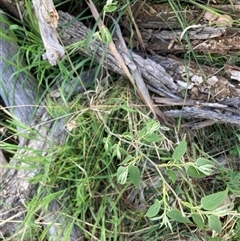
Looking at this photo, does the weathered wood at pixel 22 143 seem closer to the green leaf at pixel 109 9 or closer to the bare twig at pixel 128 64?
the bare twig at pixel 128 64

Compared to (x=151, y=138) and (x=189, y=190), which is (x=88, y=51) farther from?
(x=189, y=190)

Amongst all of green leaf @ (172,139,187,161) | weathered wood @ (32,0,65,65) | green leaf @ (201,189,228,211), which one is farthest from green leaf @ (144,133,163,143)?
weathered wood @ (32,0,65,65)

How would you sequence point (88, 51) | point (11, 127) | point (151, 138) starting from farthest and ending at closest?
1. point (11, 127)
2. point (88, 51)
3. point (151, 138)

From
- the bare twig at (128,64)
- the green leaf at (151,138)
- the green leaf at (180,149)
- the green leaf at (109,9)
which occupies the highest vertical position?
the green leaf at (109,9)

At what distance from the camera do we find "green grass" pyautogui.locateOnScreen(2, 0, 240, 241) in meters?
1.58

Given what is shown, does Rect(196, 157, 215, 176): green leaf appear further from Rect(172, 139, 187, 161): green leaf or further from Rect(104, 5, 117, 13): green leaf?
Rect(104, 5, 117, 13): green leaf

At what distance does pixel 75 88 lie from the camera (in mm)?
1658

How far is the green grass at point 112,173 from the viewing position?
5.19 feet

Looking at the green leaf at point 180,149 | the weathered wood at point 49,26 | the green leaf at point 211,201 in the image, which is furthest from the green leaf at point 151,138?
the weathered wood at point 49,26

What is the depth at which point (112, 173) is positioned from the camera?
163 cm

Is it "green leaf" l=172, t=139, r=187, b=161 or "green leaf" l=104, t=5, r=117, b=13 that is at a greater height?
"green leaf" l=104, t=5, r=117, b=13

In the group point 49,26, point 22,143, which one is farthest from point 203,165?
point 22,143

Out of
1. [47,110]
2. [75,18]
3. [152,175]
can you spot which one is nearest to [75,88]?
[47,110]

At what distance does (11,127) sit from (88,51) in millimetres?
416
